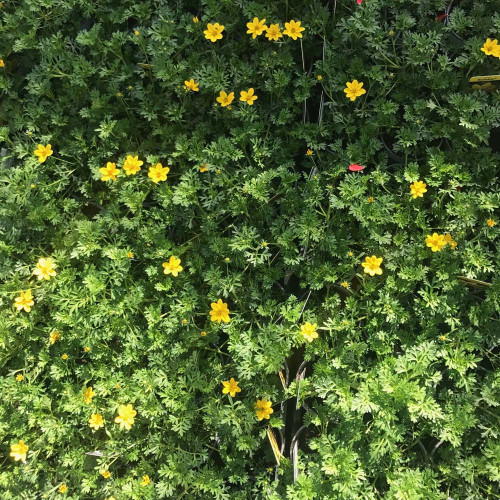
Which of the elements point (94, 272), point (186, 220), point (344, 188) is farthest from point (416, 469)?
point (94, 272)

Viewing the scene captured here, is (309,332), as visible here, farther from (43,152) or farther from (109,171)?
(43,152)

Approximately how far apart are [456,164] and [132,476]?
2.79 metres

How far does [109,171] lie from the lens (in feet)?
9.43

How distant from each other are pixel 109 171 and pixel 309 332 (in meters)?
1.62

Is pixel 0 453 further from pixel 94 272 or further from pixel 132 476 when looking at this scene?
pixel 94 272

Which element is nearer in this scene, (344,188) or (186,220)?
(344,188)

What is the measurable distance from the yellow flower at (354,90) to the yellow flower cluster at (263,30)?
439mm

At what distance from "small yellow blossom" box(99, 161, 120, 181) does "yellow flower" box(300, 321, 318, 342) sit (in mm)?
1535

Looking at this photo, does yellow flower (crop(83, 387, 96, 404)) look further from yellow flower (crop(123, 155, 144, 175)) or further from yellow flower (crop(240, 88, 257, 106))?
yellow flower (crop(240, 88, 257, 106))

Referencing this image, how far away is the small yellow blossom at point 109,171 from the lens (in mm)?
2863

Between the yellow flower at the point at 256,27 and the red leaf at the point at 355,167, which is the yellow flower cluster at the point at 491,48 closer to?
the red leaf at the point at 355,167

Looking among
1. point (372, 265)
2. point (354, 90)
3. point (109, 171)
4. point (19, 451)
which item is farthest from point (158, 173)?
point (19, 451)

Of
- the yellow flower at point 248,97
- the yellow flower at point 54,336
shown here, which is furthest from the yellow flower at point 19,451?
the yellow flower at point 248,97

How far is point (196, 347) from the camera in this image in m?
2.88
